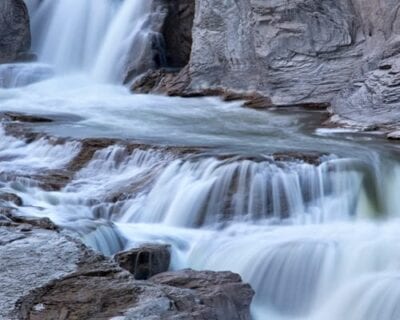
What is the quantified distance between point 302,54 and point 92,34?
5.50 meters

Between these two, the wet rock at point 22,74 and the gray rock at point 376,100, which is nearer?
the gray rock at point 376,100

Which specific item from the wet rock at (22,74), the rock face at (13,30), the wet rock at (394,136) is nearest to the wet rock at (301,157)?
the wet rock at (394,136)

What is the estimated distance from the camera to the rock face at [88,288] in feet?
14.3

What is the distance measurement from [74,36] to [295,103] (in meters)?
6.19

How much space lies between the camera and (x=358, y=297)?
224 inches

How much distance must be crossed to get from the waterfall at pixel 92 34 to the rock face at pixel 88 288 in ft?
32.8

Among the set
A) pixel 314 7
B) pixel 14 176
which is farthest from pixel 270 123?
pixel 14 176

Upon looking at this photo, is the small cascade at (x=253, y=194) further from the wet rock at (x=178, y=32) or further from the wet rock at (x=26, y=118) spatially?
the wet rock at (x=178, y=32)

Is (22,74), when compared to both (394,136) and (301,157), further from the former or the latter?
(301,157)

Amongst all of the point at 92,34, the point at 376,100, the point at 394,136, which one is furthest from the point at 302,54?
the point at 92,34

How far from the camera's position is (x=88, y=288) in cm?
457

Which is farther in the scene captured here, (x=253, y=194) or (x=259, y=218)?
(x=253, y=194)

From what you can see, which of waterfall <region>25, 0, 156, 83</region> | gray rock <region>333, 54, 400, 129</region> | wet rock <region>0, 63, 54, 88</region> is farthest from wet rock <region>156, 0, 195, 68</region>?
gray rock <region>333, 54, 400, 129</region>

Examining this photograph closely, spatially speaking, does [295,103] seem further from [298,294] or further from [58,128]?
[298,294]
